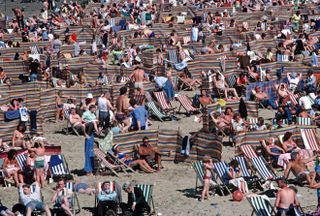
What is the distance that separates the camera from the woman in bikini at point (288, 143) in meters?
22.3

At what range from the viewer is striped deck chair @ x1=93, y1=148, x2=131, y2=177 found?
21469 mm

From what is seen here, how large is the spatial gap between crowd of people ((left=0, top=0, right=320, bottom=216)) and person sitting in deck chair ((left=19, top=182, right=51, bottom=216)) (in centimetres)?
2

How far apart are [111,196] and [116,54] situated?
15.1 m

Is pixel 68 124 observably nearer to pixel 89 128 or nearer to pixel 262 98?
pixel 89 128

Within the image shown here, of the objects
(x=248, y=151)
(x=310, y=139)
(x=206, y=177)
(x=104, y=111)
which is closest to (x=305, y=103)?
(x=310, y=139)

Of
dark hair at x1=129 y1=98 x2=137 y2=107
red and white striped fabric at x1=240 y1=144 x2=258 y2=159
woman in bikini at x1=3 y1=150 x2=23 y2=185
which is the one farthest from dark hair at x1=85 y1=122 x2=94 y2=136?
red and white striped fabric at x1=240 y1=144 x2=258 y2=159

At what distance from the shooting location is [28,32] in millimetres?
38438

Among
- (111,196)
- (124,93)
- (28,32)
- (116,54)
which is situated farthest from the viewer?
(28,32)

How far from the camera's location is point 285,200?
18156 mm

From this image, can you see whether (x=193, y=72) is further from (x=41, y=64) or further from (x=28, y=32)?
(x=28, y=32)

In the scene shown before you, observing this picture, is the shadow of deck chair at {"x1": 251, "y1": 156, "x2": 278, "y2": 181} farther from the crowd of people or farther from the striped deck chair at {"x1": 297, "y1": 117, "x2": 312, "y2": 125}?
the striped deck chair at {"x1": 297, "y1": 117, "x2": 312, "y2": 125}

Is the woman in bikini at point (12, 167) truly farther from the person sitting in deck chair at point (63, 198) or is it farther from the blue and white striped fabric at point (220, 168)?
the blue and white striped fabric at point (220, 168)

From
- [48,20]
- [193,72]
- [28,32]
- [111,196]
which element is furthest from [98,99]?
[48,20]

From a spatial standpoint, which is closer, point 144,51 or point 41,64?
point 41,64
